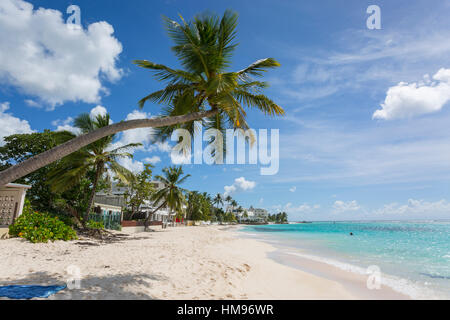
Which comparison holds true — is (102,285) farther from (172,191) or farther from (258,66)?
(172,191)

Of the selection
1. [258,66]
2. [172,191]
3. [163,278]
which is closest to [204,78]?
[258,66]

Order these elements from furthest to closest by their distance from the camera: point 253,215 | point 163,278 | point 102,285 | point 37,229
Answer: point 253,215, point 37,229, point 163,278, point 102,285

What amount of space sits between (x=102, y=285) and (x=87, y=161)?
1056cm

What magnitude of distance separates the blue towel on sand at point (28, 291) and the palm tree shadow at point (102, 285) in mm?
122

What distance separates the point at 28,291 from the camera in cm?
412

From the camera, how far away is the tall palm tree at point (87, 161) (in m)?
13.3

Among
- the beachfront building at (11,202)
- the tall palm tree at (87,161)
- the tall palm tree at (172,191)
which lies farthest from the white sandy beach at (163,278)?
the tall palm tree at (172,191)

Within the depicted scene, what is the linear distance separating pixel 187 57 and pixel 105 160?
422 inches

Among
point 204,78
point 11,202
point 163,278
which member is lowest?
point 163,278

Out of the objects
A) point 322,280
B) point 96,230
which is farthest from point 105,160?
point 322,280

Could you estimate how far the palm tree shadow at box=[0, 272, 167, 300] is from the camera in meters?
4.18

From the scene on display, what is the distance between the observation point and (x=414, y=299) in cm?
629

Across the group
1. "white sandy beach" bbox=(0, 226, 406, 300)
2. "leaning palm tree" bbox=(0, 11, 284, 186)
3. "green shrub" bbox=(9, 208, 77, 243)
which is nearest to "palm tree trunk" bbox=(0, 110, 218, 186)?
"leaning palm tree" bbox=(0, 11, 284, 186)

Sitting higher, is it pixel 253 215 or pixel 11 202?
pixel 11 202
